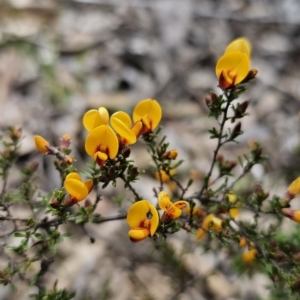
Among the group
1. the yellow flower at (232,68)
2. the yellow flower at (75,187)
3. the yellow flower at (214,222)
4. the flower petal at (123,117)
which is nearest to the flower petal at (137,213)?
the yellow flower at (75,187)

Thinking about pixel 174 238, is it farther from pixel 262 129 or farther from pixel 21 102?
pixel 21 102

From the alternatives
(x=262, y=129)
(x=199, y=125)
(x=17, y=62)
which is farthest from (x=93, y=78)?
(x=262, y=129)

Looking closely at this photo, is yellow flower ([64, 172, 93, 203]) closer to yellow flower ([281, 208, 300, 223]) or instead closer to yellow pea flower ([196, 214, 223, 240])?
yellow pea flower ([196, 214, 223, 240])

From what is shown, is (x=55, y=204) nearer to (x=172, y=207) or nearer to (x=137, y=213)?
(x=137, y=213)

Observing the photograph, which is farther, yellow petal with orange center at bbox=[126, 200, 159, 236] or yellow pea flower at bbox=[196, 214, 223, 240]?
yellow pea flower at bbox=[196, 214, 223, 240]

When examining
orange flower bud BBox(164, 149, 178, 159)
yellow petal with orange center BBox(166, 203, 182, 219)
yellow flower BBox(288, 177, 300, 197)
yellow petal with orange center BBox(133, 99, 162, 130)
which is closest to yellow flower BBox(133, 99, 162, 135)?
yellow petal with orange center BBox(133, 99, 162, 130)

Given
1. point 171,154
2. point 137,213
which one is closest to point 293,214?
point 171,154

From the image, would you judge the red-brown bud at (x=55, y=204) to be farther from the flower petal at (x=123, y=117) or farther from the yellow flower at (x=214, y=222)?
the yellow flower at (x=214, y=222)
